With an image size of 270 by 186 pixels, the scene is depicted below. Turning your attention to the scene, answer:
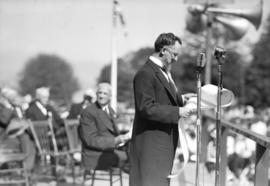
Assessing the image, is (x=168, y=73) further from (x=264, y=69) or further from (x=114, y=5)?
(x=264, y=69)

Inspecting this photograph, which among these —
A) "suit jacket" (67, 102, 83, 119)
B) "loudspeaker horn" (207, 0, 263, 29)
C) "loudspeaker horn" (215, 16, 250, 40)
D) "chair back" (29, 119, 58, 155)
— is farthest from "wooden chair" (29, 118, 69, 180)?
"loudspeaker horn" (215, 16, 250, 40)

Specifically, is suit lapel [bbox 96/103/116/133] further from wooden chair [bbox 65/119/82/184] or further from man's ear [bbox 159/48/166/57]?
man's ear [bbox 159/48/166/57]

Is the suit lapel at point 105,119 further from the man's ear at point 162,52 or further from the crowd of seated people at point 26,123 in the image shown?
the man's ear at point 162,52

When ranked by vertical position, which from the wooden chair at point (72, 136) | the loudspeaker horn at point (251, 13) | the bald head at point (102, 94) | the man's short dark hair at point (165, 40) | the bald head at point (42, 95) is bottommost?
the wooden chair at point (72, 136)

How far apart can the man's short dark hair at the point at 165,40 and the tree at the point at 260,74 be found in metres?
42.6

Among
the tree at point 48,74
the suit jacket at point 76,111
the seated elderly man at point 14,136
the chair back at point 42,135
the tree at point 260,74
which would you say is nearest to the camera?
the seated elderly man at point 14,136

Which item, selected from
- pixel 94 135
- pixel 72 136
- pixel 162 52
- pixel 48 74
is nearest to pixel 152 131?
pixel 162 52

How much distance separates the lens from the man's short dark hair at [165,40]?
3520mm

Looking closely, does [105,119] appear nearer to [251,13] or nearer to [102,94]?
[102,94]

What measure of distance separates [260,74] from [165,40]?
44.7 m

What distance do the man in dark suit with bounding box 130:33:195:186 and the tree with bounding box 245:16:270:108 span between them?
42.6 meters

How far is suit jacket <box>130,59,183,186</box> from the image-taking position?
3.44m

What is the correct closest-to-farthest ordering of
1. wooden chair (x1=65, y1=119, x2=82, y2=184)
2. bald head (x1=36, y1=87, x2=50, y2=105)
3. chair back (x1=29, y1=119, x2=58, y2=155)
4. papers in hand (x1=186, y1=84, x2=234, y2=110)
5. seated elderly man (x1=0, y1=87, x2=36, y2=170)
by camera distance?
papers in hand (x1=186, y1=84, x2=234, y2=110) < seated elderly man (x1=0, y1=87, x2=36, y2=170) < chair back (x1=29, y1=119, x2=58, y2=155) < wooden chair (x1=65, y1=119, x2=82, y2=184) < bald head (x1=36, y1=87, x2=50, y2=105)

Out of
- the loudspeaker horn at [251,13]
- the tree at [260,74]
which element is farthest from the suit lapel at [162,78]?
the tree at [260,74]
